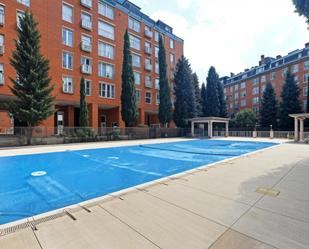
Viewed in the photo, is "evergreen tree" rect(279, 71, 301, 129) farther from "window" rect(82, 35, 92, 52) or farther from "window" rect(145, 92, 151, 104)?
"window" rect(82, 35, 92, 52)

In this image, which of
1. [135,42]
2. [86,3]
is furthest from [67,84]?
[135,42]

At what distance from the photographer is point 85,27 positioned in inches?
935

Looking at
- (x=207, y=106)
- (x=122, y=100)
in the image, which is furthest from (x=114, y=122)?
(x=207, y=106)

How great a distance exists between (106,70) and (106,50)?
270 cm

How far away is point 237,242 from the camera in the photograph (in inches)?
103

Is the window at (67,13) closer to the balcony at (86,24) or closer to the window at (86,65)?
the balcony at (86,24)

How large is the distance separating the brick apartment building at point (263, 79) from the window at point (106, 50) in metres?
33.4

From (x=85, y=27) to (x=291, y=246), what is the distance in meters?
27.0

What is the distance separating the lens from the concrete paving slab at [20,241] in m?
2.54

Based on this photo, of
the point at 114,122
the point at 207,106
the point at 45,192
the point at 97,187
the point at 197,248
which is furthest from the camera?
the point at 207,106

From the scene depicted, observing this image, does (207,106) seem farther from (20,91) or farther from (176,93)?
(20,91)

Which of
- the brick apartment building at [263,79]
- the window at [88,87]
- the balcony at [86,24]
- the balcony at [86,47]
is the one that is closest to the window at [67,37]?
the balcony at [86,47]

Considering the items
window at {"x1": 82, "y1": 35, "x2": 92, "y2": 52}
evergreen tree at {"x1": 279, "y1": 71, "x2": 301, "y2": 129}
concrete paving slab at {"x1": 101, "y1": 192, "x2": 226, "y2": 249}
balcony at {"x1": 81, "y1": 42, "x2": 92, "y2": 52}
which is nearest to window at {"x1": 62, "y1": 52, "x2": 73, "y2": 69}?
balcony at {"x1": 81, "y1": 42, "x2": 92, "y2": 52}

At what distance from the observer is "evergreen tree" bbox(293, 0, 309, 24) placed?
321 inches
